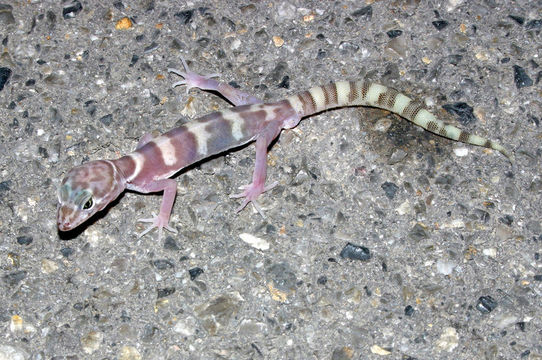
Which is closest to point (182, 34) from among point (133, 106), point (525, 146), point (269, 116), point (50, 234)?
point (133, 106)

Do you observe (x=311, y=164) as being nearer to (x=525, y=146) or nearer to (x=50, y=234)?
(x=525, y=146)

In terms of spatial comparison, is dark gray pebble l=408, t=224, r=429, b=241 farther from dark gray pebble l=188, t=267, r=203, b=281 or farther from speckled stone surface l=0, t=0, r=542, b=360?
dark gray pebble l=188, t=267, r=203, b=281

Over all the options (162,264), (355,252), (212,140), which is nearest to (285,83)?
(212,140)

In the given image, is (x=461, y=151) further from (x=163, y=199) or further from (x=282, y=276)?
(x=163, y=199)

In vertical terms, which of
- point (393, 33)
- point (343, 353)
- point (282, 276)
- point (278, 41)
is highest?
point (393, 33)

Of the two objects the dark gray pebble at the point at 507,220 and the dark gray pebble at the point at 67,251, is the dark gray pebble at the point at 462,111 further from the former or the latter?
the dark gray pebble at the point at 67,251

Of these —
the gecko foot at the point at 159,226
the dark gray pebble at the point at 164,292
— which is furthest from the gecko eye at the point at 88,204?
the dark gray pebble at the point at 164,292

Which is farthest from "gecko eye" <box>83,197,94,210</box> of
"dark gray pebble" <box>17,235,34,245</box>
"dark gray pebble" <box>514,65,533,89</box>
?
"dark gray pebble" <box>514,65,533,89</box>
